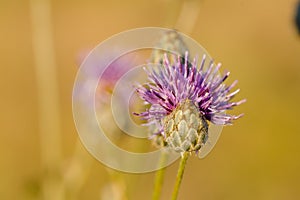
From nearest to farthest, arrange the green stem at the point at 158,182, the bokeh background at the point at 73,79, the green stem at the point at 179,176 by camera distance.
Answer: the green stem at the point at 179,176 < the green stem at the point at 158,182 < the bokeh background at the point at 73,79

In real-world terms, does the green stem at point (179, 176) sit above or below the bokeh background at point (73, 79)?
below

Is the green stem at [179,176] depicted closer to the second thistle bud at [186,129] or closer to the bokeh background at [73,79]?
the second thistle bud at [186,129]

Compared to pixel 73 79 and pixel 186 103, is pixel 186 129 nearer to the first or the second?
pixel 186 103

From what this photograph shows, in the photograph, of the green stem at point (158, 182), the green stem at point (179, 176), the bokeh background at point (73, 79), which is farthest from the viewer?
the bokeh background at point (73, 79)

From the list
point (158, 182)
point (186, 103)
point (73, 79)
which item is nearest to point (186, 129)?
point (186, 103)

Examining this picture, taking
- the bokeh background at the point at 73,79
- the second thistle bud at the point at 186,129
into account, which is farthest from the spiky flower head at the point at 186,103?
the bokeh background at the point at 73,79
